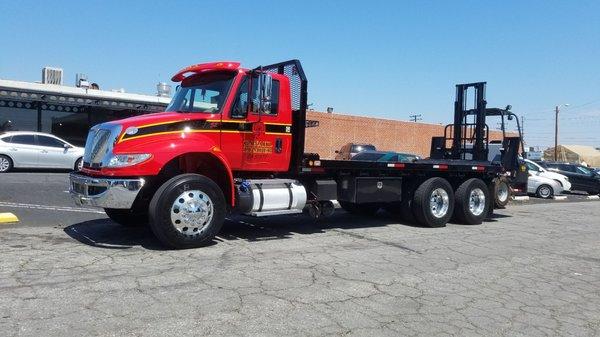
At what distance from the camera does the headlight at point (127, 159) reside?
721cm

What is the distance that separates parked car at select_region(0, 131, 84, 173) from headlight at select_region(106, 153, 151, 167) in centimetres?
1268

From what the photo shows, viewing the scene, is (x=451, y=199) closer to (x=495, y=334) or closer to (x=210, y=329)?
(x=495, y=334)

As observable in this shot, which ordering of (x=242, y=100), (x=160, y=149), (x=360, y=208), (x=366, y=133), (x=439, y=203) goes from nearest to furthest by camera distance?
(x=160, y=149)
(x=242, y=100)
(x=439, y=203)
(x=360, y=208)
(x=366, y=133)

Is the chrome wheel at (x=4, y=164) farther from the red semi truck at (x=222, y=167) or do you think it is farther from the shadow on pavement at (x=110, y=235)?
the red semi truck at (x=222, y=167)

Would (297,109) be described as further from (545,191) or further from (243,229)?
(545,191)

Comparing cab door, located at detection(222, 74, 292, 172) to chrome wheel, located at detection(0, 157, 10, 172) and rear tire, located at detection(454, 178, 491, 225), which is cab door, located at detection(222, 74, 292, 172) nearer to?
rear tire, located at detection(454, 178, 491, 225)

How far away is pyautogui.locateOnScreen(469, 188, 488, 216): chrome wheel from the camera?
11.7m

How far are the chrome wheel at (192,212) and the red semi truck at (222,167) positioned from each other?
0.05 feet

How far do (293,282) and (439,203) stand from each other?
589cm

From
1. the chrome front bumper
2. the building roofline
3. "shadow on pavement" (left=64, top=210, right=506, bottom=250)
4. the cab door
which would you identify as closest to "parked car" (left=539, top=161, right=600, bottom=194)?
"shadow on pavement" (left=64, top=210, right=506, bottom=250)

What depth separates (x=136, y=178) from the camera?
721cm

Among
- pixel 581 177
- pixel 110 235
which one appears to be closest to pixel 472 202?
pixel 110 235

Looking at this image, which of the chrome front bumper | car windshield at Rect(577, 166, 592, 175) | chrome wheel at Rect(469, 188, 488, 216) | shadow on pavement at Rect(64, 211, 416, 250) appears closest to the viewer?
the chrome front bumper

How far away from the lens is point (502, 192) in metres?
13.1
